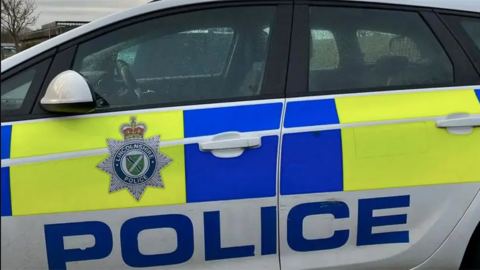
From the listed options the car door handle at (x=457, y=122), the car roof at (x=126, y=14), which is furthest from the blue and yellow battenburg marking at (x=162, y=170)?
the car door handle at (x=457, y=122)

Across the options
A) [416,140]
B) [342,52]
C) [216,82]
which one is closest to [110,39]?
[216,82]

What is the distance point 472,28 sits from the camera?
6.09 ft

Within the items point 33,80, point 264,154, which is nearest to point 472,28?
point 264,154

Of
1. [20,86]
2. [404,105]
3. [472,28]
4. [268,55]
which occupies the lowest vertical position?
[404,105]

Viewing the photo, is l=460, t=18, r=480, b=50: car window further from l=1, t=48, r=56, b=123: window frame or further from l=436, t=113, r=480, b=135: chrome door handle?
l=1, t=48, r=56, b=123: window frame

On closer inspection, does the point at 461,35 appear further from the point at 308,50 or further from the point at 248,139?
the point at 248,139

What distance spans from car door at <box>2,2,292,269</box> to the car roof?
0.03 m

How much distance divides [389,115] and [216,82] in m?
0.69

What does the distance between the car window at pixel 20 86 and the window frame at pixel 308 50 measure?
94 cm

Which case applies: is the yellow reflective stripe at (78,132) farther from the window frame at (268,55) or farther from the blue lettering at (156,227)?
the blue lettering at (156,227)

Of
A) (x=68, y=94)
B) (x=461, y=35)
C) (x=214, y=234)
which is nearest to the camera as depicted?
(x=68, y=94)

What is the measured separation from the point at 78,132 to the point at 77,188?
0.66 feet

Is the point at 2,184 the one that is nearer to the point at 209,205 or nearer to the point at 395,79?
the point at 209,205

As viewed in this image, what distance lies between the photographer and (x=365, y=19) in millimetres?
1843
